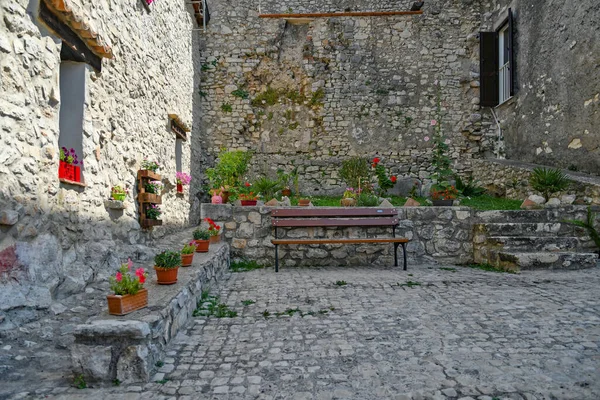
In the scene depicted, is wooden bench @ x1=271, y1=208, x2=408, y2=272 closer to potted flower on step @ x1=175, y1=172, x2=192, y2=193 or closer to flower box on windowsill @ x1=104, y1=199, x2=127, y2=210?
flower box on windowsill @ x1=104, y1=199, x2=127, y2=210

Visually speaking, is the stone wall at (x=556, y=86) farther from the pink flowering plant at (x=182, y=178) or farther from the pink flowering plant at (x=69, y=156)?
the pink flowering plant at (x=69, y=156)

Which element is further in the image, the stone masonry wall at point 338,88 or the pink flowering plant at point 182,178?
the stone masonry wall at point 338,88

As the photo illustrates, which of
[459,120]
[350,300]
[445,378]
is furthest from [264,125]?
[445,378]

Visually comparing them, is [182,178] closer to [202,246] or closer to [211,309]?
[202,246]

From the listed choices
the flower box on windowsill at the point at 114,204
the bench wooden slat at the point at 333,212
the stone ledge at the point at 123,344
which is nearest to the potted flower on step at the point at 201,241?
the flower box on windowsill at the point at 114,204

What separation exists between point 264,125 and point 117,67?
6.68 m

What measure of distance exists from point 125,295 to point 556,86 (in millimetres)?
8932

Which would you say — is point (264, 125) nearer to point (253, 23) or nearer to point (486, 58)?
point (253, 23)

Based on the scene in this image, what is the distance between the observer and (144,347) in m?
2.24

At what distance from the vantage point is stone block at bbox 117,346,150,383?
86.2 inches

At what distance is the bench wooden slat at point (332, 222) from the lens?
5.75 meters

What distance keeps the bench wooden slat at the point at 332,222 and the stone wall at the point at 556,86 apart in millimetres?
4293

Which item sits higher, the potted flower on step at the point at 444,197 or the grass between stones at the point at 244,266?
the potted flower on step at the point at 444,197

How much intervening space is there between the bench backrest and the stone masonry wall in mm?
4914
